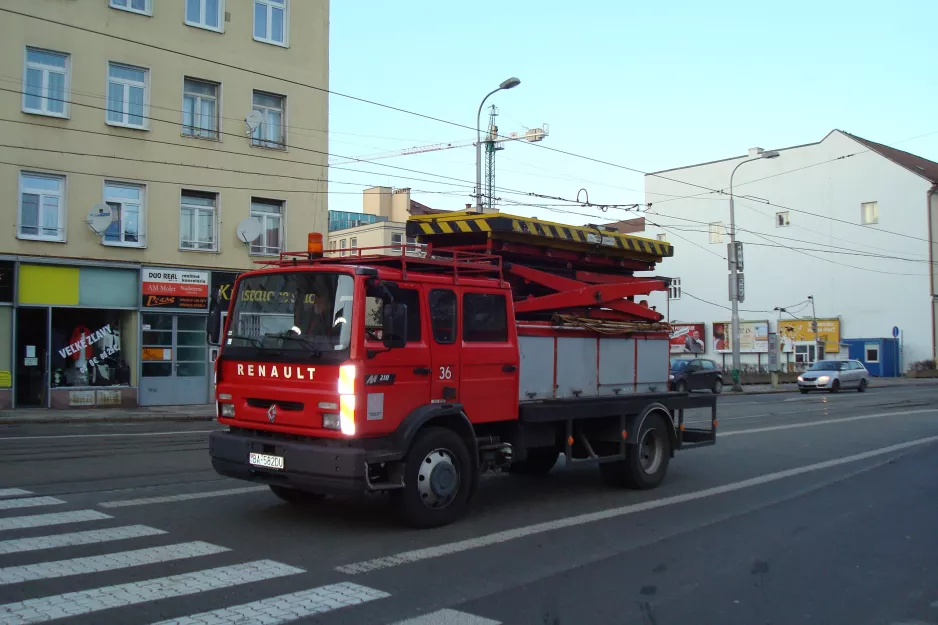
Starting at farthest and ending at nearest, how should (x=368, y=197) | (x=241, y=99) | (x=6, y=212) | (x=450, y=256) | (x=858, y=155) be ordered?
(x=368, y=197)
(x=858, y=155)
(x=241, y=99)
(x=6, y=212)
(x=450, y=256)

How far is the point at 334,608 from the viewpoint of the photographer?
205 inches

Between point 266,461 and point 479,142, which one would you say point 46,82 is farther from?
point 266,461

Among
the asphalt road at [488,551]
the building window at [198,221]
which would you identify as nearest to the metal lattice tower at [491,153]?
the building window at [198,221]

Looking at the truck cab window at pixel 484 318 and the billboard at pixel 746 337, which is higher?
the billboard at pixel 746 337

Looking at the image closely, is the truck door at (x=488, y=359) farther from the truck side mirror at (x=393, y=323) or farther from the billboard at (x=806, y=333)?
the billboard at (x=806, y=333)

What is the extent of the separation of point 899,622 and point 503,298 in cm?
450

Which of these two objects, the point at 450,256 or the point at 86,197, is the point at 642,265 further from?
the point at 86,197

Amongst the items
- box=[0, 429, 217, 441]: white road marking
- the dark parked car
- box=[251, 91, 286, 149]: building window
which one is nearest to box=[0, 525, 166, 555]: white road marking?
box=[0, 429, 217, 441]: white road marking

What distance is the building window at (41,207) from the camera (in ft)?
69.5

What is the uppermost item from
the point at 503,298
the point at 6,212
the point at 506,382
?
the point at 6,212

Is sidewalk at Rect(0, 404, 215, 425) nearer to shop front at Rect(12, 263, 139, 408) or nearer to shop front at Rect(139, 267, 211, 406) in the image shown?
shop front at Rect(12, 263, 139, 408)

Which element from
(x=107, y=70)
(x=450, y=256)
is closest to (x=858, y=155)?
(x=107, y=70)

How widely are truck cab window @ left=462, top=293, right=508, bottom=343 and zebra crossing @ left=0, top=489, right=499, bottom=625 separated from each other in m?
2.93

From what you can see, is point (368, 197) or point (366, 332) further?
point (368, 197)
